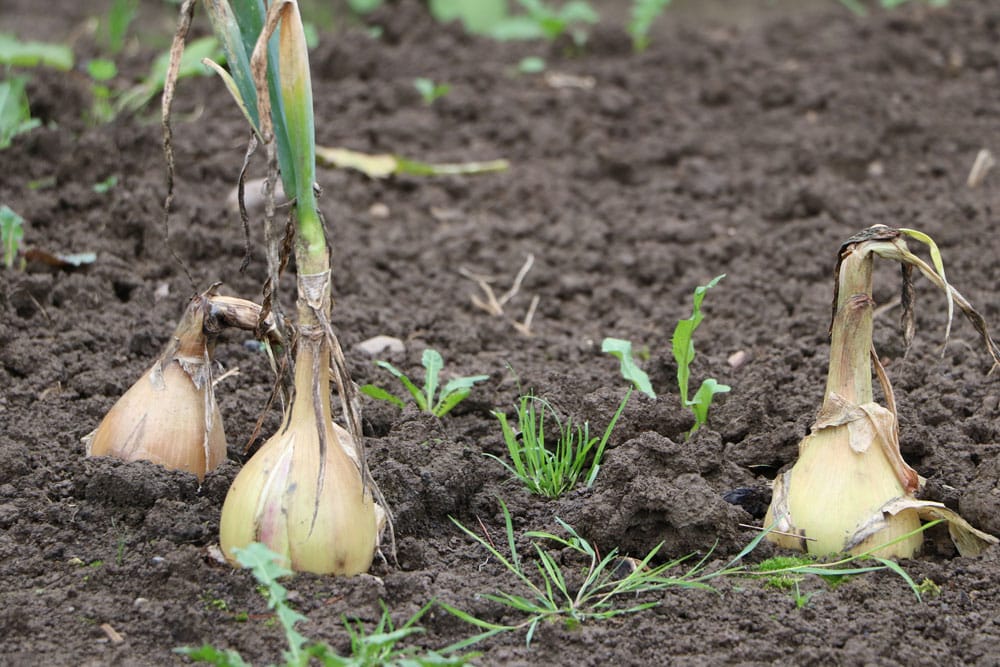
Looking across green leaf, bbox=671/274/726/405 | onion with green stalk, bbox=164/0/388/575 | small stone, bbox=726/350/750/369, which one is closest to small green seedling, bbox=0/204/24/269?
onion with green stalk, bbox=164/0/388/575

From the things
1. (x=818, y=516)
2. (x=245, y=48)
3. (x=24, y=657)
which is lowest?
(x=24, y=657)

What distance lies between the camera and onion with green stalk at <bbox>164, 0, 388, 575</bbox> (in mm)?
1689

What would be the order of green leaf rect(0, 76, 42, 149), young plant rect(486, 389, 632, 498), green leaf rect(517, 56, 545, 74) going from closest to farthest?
1. young plant rect(486, 389, 632, 498)
2. green leaf rect(0, 76, 42, 149)
3. green leaf rect(517, 56, 545, 74)

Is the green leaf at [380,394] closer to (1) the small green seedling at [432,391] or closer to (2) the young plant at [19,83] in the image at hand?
(1) the small green seedling at [432,391]

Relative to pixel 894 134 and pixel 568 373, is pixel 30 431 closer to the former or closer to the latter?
pixel 568 373

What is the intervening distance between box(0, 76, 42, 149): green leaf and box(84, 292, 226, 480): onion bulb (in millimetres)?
1475

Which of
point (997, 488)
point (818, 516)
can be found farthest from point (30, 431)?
point (997, 488)

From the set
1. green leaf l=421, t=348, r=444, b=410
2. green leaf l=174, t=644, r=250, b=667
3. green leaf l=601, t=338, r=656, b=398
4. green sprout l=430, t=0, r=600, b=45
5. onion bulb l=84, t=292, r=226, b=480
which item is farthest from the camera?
green sprout l=430, t=0, r=600, b=45

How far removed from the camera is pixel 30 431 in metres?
2.22

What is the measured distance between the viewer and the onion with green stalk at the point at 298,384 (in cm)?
169

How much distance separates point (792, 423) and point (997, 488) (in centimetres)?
41

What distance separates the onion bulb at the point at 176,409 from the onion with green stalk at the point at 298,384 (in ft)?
0.82

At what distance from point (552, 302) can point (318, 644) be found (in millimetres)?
1708

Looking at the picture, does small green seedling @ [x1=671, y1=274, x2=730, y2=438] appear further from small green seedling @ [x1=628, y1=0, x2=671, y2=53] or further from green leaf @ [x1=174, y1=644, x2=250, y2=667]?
small green seedling @ [x1=628, y1=0, x2=671, y2=53]
